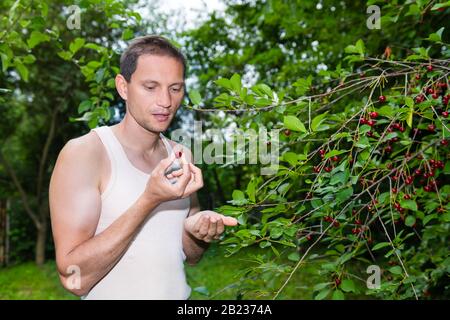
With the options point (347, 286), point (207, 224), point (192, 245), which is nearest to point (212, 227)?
point (207, 224)

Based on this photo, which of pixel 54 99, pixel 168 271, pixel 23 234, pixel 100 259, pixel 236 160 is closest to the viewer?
pixel 100 259

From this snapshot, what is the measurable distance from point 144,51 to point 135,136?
9.5 inches

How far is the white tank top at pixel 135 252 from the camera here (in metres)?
1.31

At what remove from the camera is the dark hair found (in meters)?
1.45

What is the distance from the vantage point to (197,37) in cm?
802

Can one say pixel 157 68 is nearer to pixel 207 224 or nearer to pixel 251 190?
pixel 207 224

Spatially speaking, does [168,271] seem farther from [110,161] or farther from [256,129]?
[256,129]

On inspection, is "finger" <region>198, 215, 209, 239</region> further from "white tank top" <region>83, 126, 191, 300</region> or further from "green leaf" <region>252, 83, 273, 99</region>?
"green leaf" <region>252, 83, 273, 99</region>

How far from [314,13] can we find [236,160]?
3498 millimetres

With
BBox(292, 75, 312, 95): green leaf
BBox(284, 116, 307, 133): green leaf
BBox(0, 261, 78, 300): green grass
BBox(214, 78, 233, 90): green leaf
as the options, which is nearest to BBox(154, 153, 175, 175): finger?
BBox(284, 116, 307, 133): green leaf

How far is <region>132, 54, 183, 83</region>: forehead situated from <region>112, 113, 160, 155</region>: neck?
5.1 inches

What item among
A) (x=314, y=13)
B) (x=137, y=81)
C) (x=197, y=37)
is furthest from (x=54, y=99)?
(x=137, y=81)

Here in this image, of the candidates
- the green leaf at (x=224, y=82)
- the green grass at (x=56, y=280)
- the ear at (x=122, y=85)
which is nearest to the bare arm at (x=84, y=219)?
the ear at (x=122, y=85)

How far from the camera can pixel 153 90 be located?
1442 millimetres
